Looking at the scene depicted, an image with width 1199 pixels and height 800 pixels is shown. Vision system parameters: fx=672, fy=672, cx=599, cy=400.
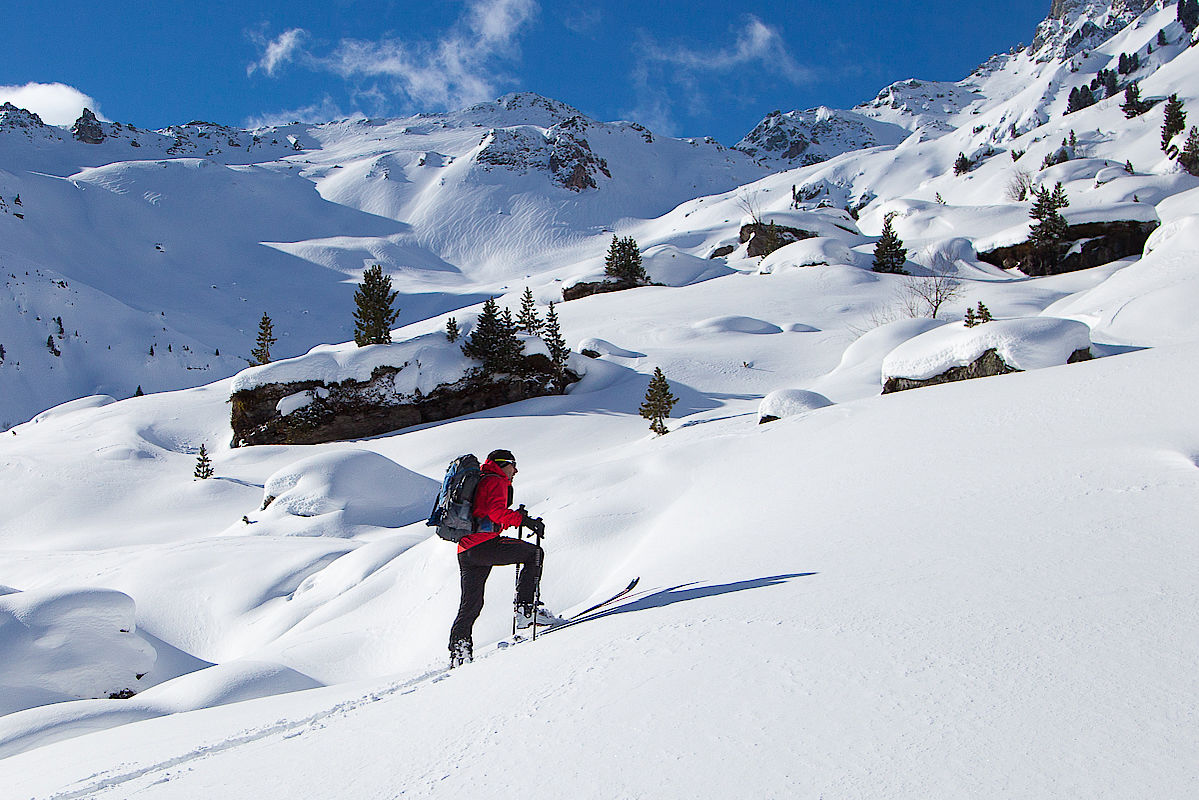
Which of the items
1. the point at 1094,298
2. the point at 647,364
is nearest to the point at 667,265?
the point at 647,364

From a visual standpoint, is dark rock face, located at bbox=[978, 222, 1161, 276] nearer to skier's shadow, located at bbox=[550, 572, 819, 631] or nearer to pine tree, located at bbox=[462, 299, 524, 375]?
pine tree, located at bbox=[462, 299, 524, 375]

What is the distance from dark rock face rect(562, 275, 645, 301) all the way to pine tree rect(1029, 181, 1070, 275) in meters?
22.1

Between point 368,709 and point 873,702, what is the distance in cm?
285

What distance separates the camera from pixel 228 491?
61.6 feet

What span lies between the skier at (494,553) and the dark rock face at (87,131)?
147358 millimetres

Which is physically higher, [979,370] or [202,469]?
[202,469]

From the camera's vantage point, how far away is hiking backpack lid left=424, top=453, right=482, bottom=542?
17.6 feet

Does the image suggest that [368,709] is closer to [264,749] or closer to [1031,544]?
[264,749]

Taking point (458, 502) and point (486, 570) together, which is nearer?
point (458, 502)

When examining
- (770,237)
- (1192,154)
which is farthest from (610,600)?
(1192,154)

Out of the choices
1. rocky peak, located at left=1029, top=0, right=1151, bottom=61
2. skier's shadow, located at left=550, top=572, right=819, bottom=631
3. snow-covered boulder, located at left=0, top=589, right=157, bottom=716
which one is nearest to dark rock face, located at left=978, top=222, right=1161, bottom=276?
skier's shadow, located at left=550, top=572, right=819, bottom=631

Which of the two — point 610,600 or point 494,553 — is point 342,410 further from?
point 610,600

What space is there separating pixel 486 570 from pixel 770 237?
47581 millimetres

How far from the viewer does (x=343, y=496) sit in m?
16.4
